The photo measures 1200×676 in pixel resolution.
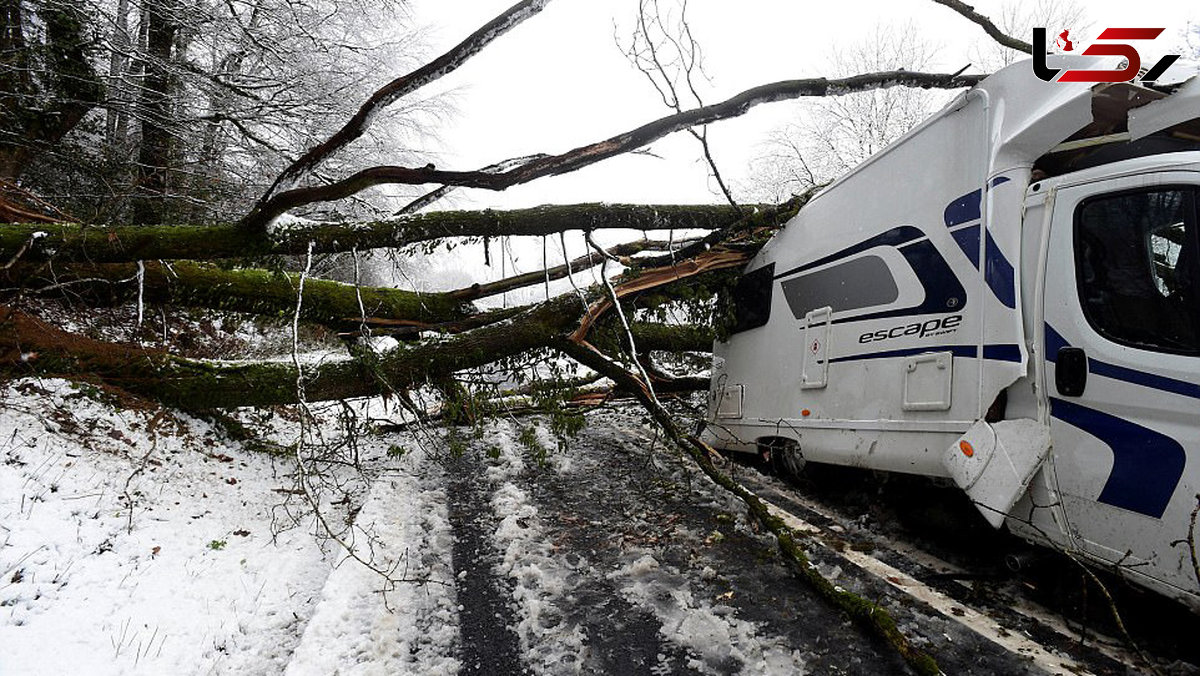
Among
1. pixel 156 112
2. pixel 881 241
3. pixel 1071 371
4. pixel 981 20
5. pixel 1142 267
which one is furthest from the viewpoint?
pixel 156 112

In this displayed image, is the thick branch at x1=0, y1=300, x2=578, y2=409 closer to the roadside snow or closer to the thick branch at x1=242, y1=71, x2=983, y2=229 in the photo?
the roadside snow

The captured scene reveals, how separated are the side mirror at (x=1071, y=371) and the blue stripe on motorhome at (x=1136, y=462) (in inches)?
4.0

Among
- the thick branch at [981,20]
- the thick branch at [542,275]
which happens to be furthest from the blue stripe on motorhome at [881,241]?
the thick branch at [542,275]

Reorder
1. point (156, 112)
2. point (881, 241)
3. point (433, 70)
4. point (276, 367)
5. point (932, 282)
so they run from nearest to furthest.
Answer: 1. point (433, 70)
2. point (932, 282)
3. point (881, 241)
4. point (276, 367)
5. point (156, 112)

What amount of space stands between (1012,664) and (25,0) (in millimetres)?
10497

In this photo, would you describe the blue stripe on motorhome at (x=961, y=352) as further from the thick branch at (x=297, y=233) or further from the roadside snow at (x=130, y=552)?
the roadside snow at (x=130, y=552)

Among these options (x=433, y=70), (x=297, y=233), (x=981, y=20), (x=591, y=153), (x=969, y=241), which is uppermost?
(x=981, y=20)

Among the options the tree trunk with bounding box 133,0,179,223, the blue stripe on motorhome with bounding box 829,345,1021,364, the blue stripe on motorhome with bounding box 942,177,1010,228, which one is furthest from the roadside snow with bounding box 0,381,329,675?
the blue stripe on motorhome with bounding box 942,177,1010,228

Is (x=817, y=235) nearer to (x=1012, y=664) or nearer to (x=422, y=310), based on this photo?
(x=1012, y=664)

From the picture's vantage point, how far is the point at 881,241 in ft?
13.9

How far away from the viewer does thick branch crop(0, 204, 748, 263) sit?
15.1 ft

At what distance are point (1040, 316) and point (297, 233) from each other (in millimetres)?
5448

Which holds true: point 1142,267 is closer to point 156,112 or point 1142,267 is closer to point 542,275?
point 542,275

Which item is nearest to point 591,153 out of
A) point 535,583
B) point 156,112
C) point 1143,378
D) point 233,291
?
point 535,583
